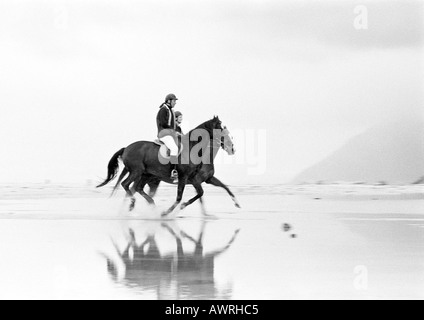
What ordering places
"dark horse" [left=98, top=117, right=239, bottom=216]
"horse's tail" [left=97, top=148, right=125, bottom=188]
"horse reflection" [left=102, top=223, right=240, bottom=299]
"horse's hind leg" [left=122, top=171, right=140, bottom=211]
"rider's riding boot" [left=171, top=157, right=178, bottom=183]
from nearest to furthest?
"horse reflection" [left=102, top=223, right=240, bottom=299]
"dark horse" [left=98, top=117, right=239, bottom=216]
"rider's riding boot" [left=171, top=157, right=178, bottom=183]
"horse's hind leg" [left=122, top=171, right=140, bottom=211]
"horse's tail" [left=97, top=148, right=125, bottom=188]

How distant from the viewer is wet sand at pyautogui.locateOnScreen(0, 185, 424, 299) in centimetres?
838

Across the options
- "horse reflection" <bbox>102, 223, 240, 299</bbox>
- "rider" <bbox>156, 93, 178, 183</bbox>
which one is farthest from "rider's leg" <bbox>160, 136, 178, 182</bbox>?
"horse reflection" <bbox>102, 223, 240, 299</bbox>

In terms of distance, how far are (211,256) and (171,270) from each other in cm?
142

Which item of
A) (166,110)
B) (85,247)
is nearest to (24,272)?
(85,247)

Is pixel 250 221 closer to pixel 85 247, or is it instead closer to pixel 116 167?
pixel 116 167

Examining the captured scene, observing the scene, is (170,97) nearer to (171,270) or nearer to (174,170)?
(174,170)

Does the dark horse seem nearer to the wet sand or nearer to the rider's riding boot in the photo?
the rider's riding boot

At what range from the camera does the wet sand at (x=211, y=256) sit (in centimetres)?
838

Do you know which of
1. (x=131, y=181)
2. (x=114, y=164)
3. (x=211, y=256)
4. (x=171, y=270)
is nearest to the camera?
(x=171, y=270)

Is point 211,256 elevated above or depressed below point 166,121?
below

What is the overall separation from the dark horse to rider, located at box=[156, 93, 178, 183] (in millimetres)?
205

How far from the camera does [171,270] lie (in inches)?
381

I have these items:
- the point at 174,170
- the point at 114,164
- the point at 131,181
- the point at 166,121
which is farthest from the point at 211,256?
the point at 114,164
